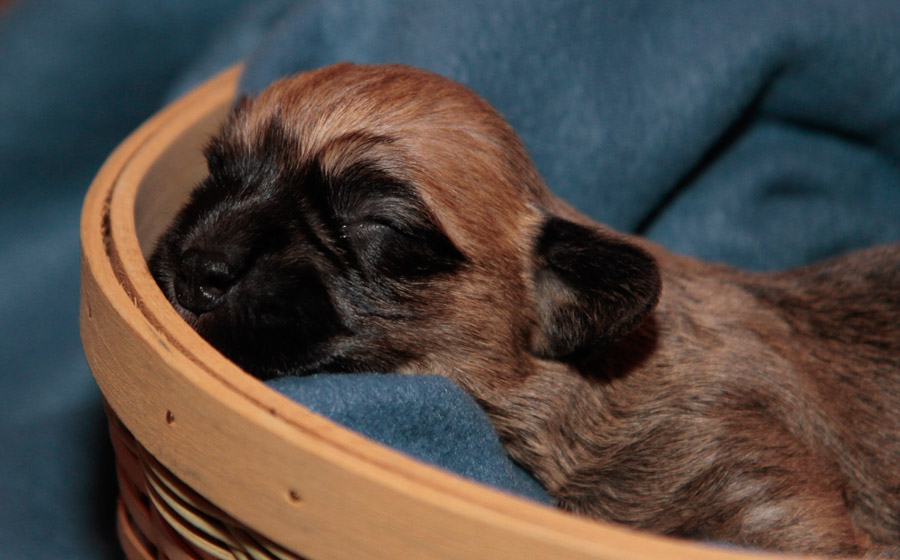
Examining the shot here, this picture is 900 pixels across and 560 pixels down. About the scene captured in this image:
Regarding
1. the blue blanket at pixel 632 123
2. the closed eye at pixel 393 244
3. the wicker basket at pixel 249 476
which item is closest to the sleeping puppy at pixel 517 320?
the closed eye at pixel 393 244

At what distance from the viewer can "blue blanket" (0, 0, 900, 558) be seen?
2.91 metres

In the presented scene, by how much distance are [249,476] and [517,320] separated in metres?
0.73

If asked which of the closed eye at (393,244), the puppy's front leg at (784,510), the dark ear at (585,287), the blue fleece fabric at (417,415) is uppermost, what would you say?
the closed eye at (393,244)

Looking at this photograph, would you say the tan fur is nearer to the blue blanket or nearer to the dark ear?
the dark ear

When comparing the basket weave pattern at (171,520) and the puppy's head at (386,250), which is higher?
the puppy's head at (386,250)

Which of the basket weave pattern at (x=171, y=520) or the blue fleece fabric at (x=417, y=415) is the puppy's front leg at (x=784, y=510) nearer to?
the blue fleece fabric at (x=417, y=415)

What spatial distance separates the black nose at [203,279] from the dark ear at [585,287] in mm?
646

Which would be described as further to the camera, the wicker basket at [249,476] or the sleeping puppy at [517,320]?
the sleeping puppy at [517,320]

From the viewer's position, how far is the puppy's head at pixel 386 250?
1.79 metres

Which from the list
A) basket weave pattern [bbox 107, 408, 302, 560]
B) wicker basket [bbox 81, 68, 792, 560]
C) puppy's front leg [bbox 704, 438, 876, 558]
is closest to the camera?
wicker basket [bbox 81, 68, 792, 560]

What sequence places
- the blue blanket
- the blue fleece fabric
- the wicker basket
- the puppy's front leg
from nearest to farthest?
the wicker basket, the blue fleece fabric, the puppy's front leg, the blue blanket

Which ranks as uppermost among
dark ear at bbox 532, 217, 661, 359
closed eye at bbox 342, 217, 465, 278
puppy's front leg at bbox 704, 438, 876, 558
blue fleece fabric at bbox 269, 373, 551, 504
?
closed eye at bbox 342, 217, 465, 278

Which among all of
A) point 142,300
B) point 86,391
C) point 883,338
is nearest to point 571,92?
point 883,338

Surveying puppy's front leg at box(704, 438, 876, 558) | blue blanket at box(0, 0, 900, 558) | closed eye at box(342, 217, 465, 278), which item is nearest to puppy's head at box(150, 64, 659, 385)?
closed eye at box(342, 217, 465, 278)
